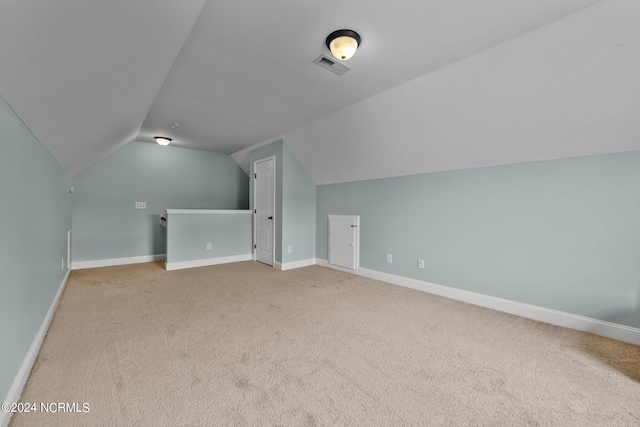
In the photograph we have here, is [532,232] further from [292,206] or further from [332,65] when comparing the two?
[292,206]

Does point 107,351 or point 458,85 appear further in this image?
point 458,85

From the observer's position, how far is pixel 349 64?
2.28m

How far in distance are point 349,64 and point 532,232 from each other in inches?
92.1

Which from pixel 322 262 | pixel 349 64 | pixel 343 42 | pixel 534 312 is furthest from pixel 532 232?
pixel 322 262

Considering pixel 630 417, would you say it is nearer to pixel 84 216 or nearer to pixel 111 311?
pixel 111 311

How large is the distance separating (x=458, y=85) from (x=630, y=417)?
7.94ft

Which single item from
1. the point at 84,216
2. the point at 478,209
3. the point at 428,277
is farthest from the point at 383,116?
the point at 84,216

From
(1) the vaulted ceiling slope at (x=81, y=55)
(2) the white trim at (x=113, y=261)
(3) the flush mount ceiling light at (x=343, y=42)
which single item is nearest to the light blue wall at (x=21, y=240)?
(1) the vaulted ceiling slope at (x=81, y=55)

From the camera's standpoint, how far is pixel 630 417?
1.32 metres

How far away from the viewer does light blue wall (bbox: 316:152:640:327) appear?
2127 mm

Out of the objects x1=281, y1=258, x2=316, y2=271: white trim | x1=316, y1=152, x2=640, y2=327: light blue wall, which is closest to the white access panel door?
x1=281, y1=258, x2=316, y2=271: white trim

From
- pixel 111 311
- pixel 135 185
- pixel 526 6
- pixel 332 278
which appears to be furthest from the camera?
pixel 135 185

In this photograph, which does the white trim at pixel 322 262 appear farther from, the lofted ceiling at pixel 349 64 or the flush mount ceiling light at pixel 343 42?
the flush mount ceiling light at pixel 343 42

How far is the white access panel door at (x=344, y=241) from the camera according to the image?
4168 millimetres
